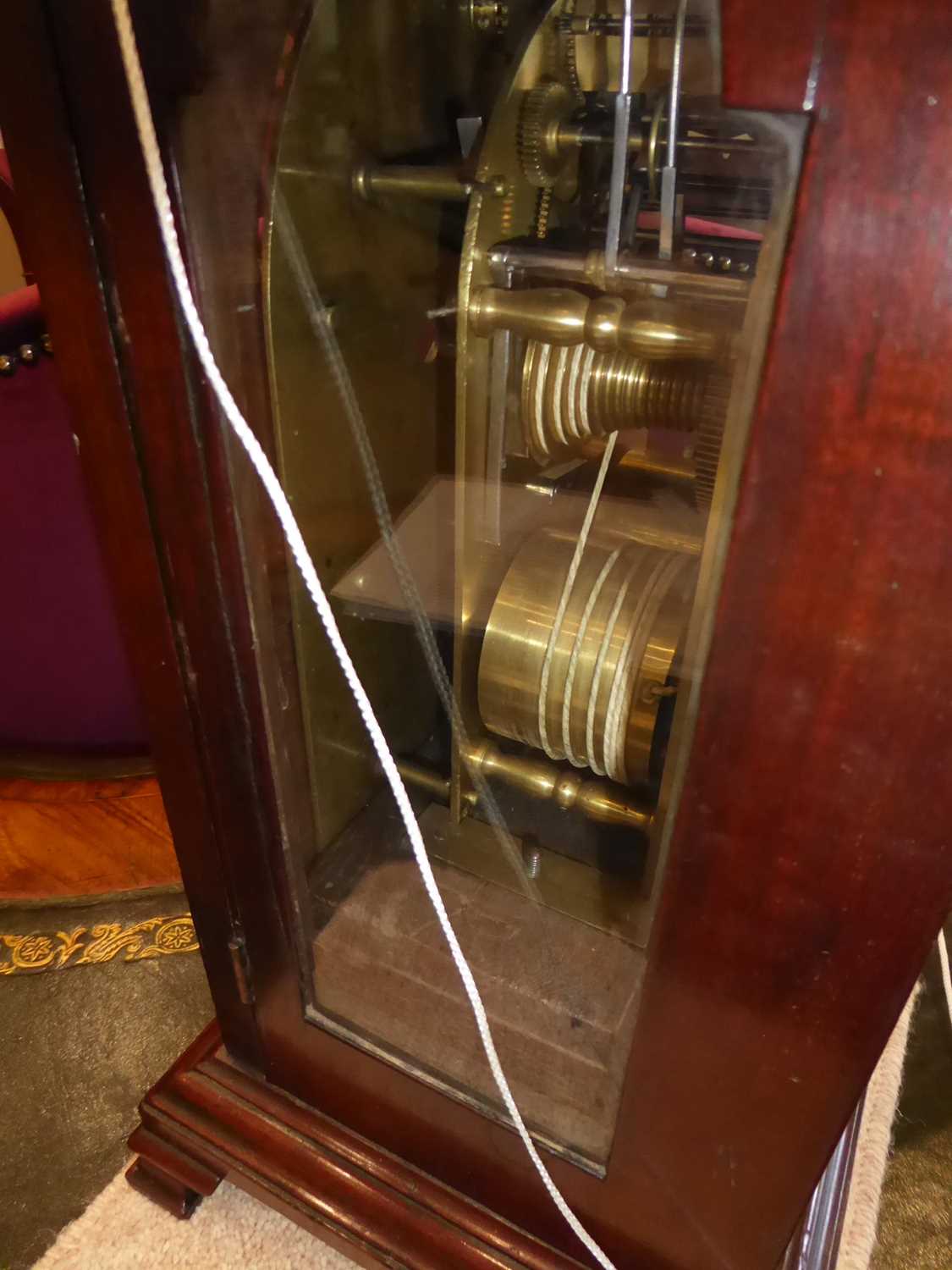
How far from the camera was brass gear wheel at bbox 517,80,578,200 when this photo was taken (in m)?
0.53

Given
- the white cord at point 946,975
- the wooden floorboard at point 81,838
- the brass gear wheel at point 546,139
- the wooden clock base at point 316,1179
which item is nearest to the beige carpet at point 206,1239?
the wooden clock base at point 316,1179

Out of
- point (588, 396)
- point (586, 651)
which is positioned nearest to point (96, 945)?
point (586, 651)

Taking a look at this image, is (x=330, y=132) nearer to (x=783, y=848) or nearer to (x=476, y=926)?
(x=783, y=848)

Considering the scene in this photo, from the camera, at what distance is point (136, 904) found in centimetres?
123

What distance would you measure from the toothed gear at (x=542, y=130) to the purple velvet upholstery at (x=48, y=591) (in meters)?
0.65

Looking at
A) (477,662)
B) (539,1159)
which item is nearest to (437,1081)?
(539,1159)

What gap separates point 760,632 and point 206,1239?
83 centimetres

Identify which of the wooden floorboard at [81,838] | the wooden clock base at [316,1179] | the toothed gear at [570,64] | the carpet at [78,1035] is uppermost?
the toothed gear at [570,64]

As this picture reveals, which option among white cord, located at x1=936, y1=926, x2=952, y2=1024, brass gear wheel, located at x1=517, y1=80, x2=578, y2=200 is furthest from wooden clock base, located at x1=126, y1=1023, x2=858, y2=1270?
brass gear wheel, located at x1=517, y1=80, x2=578, y2=200

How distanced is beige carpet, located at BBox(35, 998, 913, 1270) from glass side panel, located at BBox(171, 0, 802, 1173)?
0.31 meters

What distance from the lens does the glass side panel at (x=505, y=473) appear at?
464 mm

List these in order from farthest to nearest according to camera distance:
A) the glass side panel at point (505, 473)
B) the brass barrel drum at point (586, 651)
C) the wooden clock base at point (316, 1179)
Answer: the wooden clock base at point (316, 1179) < the brass barrel drum at point (586, 651) < the glass side panel at point (505, 473)

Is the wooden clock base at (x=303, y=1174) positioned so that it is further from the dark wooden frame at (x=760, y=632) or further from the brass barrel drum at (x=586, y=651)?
the brass barrel drum at (x=586, y=651)

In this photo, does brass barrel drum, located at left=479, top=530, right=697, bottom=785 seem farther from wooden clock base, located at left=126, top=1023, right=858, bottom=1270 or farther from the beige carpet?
the beige carpet
